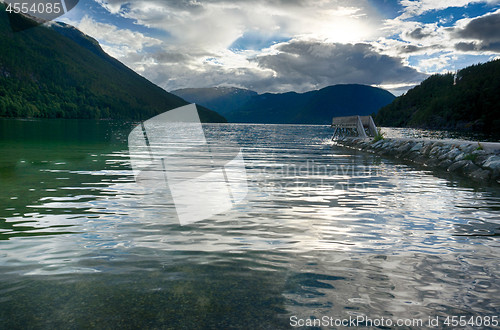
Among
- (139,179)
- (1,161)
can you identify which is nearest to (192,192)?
(139,179)

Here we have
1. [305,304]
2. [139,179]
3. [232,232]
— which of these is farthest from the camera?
[139,179]

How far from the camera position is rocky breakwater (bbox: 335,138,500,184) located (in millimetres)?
16922

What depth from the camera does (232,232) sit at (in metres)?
7.30

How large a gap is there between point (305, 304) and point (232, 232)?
3.27 m

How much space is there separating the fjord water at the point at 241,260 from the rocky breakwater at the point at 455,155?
21.9 feet

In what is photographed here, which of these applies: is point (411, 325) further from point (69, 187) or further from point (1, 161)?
point (1, 161)

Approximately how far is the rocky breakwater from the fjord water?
6.67 m

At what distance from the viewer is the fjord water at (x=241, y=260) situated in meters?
4.05

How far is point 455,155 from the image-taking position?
21.1 meters

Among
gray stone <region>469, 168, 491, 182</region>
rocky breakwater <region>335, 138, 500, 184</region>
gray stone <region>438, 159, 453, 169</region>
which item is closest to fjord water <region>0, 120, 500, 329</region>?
gray stone <region>469, 168, 491, 182</region>

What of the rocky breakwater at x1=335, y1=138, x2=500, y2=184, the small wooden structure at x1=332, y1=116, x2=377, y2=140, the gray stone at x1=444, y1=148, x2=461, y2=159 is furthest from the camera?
the small wooden structure at x1=332, y1=116, x2=377, y2=140

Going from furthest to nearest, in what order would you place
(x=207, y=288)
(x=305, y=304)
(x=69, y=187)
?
1. (x=69, y=187)
2. (x=207, y=288)
3. (x=305, y=304)

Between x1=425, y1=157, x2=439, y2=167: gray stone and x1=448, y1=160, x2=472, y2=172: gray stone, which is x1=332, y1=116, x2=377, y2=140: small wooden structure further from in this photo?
x1=448, y1=160, x2=472, y2=172: gray stone

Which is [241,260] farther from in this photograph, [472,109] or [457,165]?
[472,109]
